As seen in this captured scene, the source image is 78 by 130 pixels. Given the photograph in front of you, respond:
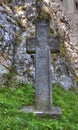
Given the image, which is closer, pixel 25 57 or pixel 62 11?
pixel 25 57

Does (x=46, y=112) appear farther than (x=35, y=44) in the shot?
No

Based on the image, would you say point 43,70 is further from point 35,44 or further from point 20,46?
point 20,46

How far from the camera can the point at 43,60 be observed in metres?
6.17

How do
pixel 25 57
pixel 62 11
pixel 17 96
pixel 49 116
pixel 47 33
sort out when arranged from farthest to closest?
pixel 62 11, pixel 25 57, pixel 17 96, pixel 47 33, pixel 49 116

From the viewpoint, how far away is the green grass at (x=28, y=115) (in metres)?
5.08

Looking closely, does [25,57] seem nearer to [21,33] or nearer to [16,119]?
[21,33]

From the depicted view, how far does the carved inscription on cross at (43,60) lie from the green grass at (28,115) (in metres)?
0.41

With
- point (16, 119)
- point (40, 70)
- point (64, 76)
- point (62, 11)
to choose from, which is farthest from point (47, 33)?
point (62, 11)

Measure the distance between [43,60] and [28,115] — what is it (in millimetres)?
1162

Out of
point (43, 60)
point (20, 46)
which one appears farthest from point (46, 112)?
point (20, 46)

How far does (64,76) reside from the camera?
8.87m

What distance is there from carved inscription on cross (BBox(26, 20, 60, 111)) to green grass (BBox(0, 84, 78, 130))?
0.41 metres

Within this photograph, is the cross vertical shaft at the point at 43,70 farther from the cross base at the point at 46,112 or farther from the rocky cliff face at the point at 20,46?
the rocky cliff face at the point at 20,46

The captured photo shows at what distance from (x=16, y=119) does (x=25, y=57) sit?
2.95m
